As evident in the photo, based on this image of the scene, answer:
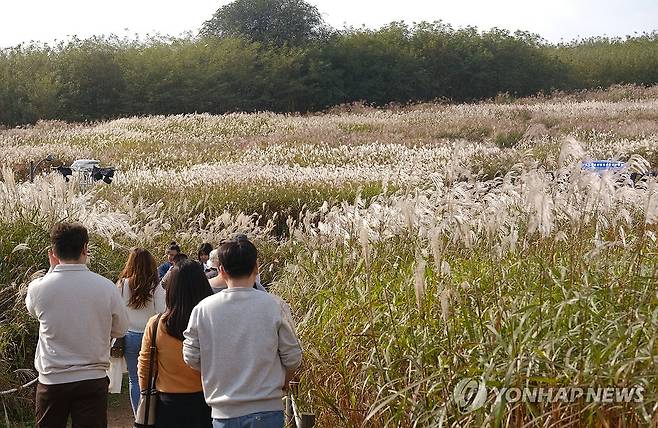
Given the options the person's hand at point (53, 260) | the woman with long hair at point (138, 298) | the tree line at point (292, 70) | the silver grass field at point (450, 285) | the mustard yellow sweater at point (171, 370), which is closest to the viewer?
the silver grass field at point (450, 285)

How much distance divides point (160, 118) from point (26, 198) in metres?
26.2

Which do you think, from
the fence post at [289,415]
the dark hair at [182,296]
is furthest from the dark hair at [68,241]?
the fence post at [289,415]

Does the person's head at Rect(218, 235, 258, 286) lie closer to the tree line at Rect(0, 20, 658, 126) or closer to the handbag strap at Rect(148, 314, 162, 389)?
the handbag strap at Rect(148, 314, 162, 389)

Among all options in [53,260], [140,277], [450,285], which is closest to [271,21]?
[140,277]

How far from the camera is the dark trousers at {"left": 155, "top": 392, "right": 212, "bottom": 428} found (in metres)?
4.51

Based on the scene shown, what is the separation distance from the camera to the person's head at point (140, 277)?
19.8ft

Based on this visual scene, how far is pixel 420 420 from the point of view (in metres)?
3.80

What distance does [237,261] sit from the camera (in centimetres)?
405

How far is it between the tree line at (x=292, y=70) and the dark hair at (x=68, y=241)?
3714 cm

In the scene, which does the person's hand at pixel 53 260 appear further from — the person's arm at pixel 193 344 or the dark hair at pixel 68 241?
the person's arm at pixel 193 344

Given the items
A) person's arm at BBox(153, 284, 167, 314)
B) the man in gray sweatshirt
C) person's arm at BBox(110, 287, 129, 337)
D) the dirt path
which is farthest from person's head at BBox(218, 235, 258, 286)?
the dirt path

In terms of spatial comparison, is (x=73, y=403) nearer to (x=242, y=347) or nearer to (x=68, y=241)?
(x=68, y=241)

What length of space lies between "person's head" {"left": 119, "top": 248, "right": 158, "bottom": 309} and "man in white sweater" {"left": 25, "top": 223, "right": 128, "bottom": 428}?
1.24m

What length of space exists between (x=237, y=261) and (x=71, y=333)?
46.2 inches
